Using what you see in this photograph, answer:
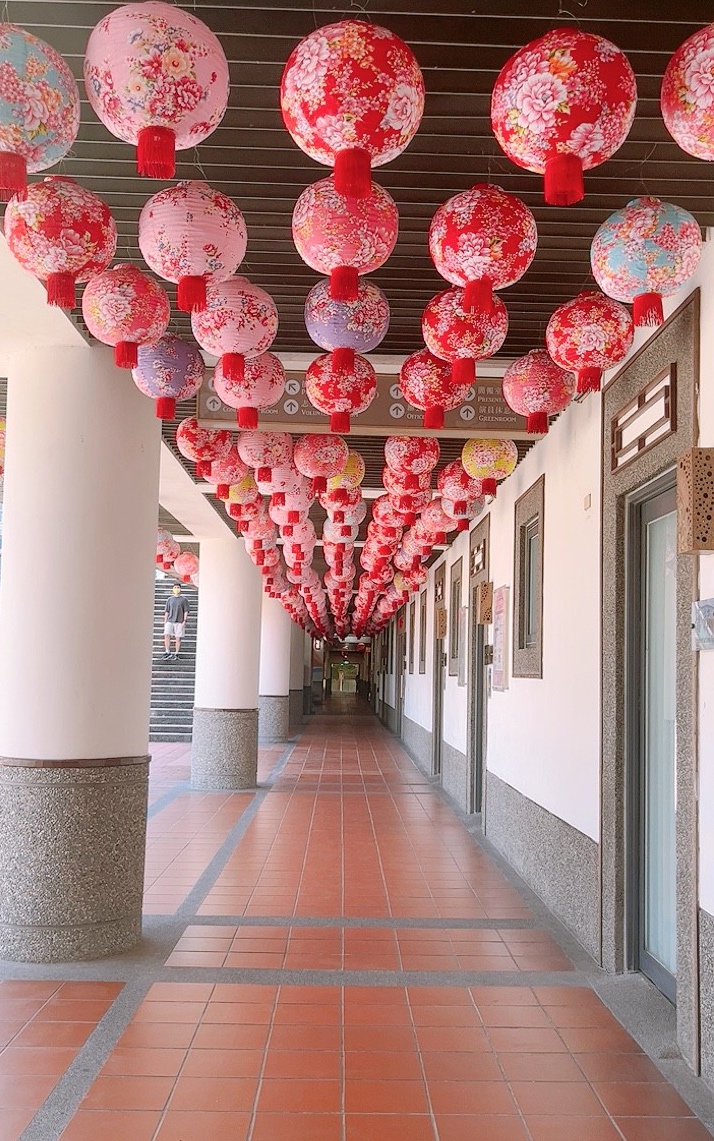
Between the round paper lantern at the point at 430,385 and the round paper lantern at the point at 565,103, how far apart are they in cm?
195

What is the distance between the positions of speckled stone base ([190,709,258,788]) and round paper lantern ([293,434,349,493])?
264 inches

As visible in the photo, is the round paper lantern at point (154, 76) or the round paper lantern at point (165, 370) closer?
the round paper lantern at point (154, 76)

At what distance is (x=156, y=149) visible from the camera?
2357mm

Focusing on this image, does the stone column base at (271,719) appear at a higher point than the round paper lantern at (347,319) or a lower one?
lower

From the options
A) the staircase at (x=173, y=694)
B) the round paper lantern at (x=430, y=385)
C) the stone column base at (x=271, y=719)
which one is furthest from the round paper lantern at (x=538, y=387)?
the stone column base at (x=271, y=719)

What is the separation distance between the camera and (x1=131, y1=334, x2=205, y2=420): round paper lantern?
166 inches

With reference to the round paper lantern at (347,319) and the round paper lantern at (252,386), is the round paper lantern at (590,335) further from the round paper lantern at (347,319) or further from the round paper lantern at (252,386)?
the round paper lantern at (252,386)

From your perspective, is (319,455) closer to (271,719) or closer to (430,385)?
(430,385)

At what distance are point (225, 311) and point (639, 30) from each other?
5.49 ft

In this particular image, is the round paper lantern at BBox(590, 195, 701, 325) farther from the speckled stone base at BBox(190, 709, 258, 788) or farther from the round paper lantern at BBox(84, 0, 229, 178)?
the speckled stone base at BBox(190, 709, 258, 788)

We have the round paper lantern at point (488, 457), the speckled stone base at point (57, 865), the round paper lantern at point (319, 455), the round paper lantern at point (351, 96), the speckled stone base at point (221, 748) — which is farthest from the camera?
the speckled stone base at point (221, 748)

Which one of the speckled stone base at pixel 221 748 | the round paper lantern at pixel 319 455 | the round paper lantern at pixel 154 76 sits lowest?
the speckled stone base at pixel 221 748

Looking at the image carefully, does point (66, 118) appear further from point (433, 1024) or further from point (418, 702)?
point (418, 702)

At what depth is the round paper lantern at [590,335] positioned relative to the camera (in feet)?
12.1
